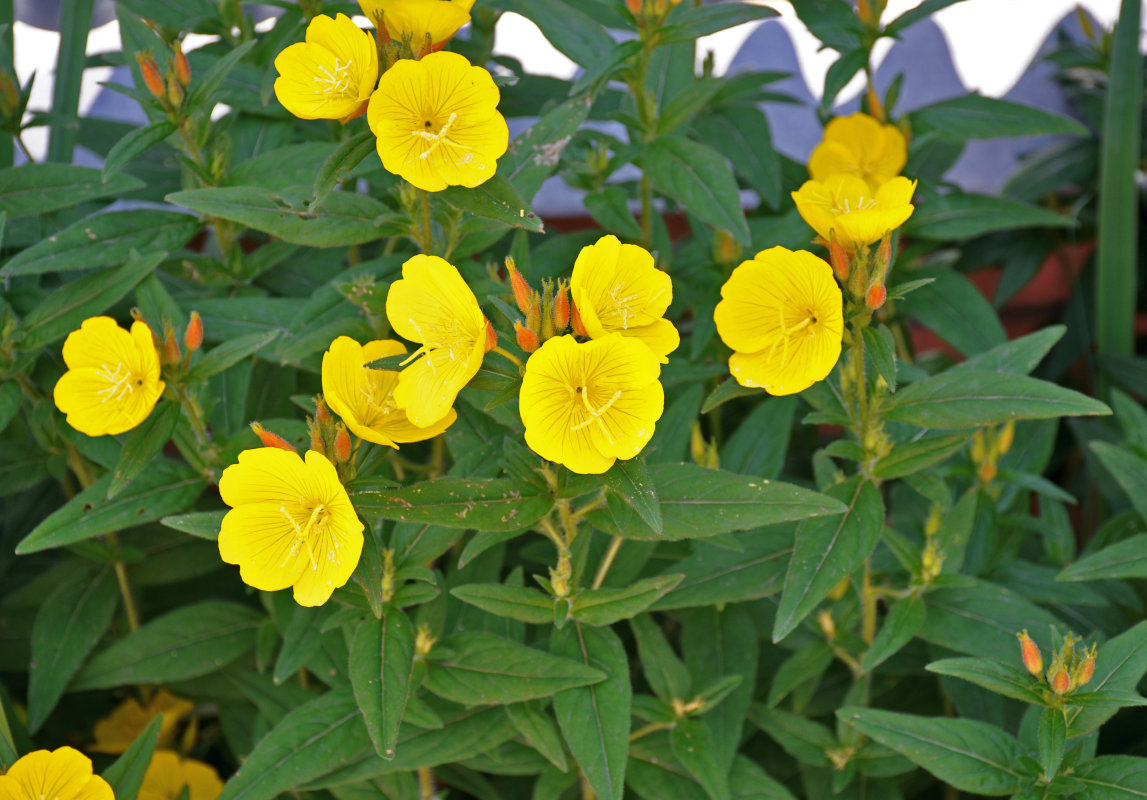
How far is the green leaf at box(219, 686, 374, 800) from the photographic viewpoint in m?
1.09

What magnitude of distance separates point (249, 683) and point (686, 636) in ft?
1.88

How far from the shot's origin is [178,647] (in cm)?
136

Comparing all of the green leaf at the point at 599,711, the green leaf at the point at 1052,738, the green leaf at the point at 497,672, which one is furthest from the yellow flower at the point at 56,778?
the green leaf at the point at 1052,738

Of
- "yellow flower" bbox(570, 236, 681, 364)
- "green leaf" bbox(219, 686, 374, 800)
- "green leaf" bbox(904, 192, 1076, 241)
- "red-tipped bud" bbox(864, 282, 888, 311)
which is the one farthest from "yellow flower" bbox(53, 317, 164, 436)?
"green leaf" bbox(904, 192, 1076, 241)

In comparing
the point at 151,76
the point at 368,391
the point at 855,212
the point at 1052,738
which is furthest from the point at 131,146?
the point at 1052,738

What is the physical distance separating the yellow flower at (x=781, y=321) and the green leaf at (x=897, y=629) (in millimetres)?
350

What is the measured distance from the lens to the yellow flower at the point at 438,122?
3.05 feet

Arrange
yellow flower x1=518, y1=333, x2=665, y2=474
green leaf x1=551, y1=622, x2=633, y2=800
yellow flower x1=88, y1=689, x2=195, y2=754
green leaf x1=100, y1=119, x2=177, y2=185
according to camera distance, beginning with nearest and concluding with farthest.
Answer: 1. yellow flower x1=518, y1=333, x2=665, y2=474
2. green leaf x1=551, y1=622, x2=633, y2=800
3. green leaf x1=100, y1=119, x2=177, y2=185
4. yellow flower x1=88, y1=689, x2=195, y2=754

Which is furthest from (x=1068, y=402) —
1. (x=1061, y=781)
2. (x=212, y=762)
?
(x=212, y=762)

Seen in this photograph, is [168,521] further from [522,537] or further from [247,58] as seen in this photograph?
[247,58]

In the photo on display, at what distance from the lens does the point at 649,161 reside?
137cm

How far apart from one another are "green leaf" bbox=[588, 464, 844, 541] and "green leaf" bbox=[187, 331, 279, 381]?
0.41m

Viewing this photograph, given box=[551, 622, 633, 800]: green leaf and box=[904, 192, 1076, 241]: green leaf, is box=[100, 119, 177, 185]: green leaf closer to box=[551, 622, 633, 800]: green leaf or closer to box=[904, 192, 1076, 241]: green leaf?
box=[551, 622, 633, 800]: green leaf

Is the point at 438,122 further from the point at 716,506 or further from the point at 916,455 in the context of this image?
the point at 916,455
